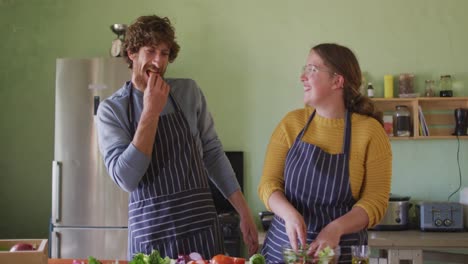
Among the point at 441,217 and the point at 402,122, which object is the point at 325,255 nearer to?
the point at 441,217

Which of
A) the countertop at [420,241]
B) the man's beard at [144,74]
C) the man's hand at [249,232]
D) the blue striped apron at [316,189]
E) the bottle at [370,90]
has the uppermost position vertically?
the bottle at [370,90]

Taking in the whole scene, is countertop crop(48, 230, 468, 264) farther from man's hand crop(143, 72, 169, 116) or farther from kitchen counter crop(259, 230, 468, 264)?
man's hand crop(143, 72, 169, 116)

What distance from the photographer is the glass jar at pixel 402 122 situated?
3.97 metres

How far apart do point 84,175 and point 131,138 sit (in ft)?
6.83

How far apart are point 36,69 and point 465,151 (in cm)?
322

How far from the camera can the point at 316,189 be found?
170cm

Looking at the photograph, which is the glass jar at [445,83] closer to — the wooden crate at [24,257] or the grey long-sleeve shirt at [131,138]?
the grey long-sleeve shirt at [131,138]

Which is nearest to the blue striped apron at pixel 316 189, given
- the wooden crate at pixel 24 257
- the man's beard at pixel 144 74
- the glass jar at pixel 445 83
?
the man's beard at pixel 144 74

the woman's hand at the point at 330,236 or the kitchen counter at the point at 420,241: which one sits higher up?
the woman's hand at the point at 330,236

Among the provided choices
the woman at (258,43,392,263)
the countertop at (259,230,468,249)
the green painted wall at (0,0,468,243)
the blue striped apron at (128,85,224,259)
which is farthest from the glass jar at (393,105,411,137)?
the blue striped apron at (128,85,224,259)

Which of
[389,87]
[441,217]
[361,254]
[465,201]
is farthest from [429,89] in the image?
[361,254]

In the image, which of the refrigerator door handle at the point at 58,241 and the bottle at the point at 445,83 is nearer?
the refrigerator door handle at the point at 58,241

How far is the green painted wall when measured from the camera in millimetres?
4082

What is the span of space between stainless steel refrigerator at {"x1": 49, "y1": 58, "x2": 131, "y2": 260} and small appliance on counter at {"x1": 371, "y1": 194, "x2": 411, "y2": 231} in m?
1.69
